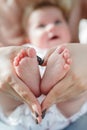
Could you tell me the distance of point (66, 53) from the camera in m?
0.81

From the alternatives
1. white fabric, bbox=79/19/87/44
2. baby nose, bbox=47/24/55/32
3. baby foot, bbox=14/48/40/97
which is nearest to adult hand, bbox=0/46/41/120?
baby foot, bbox=14/48/40/97

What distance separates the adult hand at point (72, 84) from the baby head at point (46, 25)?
419 mm

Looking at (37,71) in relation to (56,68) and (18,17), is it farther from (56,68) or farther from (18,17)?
(18,17)

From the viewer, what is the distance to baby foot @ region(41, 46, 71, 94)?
0.80 metres

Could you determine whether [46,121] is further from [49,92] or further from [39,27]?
[39,27]

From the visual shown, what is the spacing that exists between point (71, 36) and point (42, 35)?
0.17 metres

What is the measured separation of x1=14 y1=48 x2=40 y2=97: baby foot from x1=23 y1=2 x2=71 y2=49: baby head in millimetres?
462

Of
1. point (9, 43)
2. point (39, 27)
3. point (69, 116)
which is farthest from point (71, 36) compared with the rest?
point (69, 116)

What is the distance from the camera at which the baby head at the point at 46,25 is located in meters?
1.29

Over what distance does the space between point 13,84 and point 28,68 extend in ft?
0.17

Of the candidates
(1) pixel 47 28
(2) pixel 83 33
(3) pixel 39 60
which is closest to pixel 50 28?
(1) pixel 47 28

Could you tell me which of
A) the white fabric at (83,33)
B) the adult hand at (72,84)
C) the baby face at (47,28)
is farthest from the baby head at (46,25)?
the adult hand at (72,84)

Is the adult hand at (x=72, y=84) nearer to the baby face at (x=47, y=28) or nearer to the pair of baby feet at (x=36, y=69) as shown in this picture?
the pair of baby feet at (x=36, y=69)

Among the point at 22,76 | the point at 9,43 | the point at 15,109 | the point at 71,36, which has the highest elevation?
the point at 22,76
